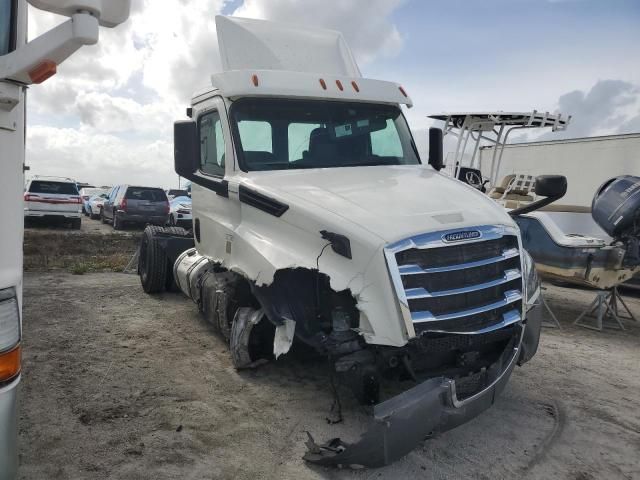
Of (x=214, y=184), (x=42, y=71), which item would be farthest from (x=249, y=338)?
(x=42, y=71)

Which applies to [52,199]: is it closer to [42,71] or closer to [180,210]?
[180,210]

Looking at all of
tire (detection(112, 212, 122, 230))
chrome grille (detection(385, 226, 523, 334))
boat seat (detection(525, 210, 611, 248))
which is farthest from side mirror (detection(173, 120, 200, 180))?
tire (detection(112, 212, 122, 230))

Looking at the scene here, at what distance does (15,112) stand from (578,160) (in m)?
13.1

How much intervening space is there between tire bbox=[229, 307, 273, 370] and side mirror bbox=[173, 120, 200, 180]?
4.77ft

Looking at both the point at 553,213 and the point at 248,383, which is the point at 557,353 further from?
the point at 553,213

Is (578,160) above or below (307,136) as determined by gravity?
above

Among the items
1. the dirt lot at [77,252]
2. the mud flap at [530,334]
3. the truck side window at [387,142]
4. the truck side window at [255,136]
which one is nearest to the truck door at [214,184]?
the truck side window at [255,136]

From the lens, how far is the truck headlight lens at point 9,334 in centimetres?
196

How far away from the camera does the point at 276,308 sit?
3932mm

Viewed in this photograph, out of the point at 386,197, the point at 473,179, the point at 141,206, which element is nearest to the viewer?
the point at 386,197

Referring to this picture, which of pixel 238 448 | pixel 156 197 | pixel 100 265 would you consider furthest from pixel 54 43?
pixel 156 197

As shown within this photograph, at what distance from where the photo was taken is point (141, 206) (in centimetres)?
2017

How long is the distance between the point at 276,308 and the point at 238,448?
3.38ft

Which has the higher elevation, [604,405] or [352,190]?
[352,190]
